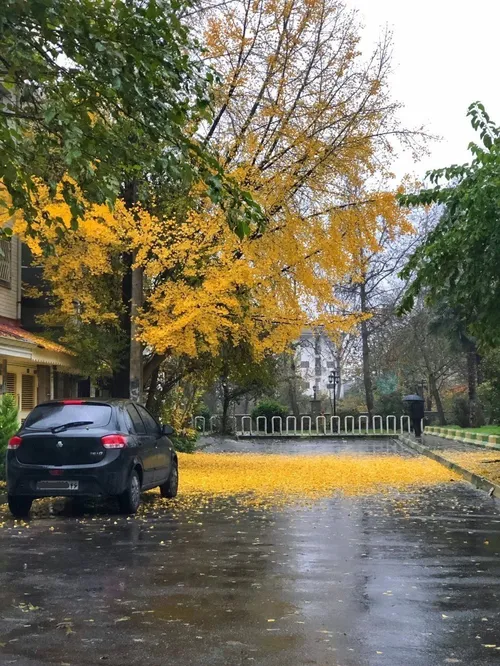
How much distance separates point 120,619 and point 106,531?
450cm

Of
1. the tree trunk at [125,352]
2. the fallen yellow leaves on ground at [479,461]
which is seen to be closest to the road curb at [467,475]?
the fallen yellow leaves on ground at [479,461]

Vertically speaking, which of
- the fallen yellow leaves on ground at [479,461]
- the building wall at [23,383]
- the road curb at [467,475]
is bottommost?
the road curb at [467,475]

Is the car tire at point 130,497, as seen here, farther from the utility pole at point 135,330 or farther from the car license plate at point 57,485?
the utility pole at point 135,330

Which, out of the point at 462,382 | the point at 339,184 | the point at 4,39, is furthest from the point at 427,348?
the point at 4,39

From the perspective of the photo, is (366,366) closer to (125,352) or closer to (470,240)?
(125,352)

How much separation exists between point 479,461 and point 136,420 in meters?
11.0

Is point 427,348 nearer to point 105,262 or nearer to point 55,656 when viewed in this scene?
point 105,262

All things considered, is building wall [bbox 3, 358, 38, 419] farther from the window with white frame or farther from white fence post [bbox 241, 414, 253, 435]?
white fence post [bbox 241, 414, 253, 435]

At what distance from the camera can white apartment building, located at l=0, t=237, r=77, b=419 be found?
1850cm

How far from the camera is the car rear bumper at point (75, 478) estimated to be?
455 inches

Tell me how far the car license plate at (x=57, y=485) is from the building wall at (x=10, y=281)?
9719 millimetres

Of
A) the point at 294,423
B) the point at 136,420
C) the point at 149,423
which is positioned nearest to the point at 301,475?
the point at 149,423

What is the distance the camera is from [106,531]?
10.6m

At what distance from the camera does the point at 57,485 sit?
11.6 metres
